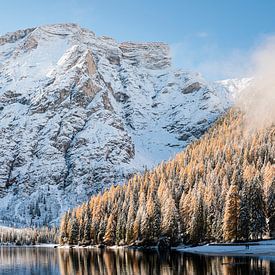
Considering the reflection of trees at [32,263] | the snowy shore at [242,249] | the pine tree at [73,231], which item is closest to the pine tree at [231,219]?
the snowy shore at [242,249]

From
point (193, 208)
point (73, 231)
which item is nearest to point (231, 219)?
point (193, 208)

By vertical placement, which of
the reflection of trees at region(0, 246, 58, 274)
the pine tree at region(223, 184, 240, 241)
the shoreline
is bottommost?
the reflection of trees at region(0, 246, 58, 274)

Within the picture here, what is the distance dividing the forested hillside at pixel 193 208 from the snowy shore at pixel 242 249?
4.59 meters

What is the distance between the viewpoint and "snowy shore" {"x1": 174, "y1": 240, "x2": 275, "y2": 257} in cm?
9175

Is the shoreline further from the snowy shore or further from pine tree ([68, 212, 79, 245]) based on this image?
pine tree ([68, 212, 79, 245])

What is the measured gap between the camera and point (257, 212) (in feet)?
352

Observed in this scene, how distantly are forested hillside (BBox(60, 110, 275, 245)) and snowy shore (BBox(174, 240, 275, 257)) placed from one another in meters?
4.59

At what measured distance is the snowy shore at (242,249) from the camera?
91.8 metres

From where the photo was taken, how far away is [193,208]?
119688 millimetres

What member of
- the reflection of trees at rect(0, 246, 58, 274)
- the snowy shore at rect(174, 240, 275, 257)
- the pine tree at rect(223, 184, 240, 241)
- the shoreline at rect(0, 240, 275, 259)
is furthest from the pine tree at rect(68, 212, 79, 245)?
the pine tree at rect(223, 184, 240, 241)

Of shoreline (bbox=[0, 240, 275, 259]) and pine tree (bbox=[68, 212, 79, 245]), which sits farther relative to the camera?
pine tree (bbox=[68, 212, 79, 245])

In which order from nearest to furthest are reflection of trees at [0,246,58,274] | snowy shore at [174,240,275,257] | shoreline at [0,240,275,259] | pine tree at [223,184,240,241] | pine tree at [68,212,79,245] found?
shoreline at [0,240,275,259], snowy shore at [174,240,275,257], reflection of trees at [0,246,58,274], pine tree at [223,184,240,241], pine tree at [68,212,79,245]

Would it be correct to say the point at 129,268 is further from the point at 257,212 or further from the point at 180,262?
the point at 257,212

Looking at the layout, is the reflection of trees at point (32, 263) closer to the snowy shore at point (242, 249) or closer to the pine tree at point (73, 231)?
the pine tree at point (73, 231)
